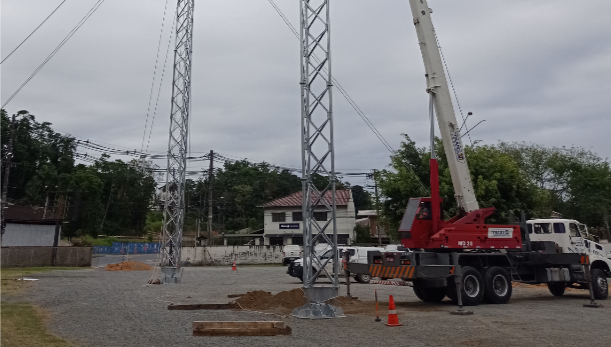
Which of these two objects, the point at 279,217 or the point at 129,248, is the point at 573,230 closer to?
the point at 279,217

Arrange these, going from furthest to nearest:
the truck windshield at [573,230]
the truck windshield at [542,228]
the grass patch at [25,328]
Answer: the truck windshield at [542,228]
the truck windshield at [573,230]
the grass patch at [25,328]

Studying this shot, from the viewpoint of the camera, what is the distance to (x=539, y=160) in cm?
6131

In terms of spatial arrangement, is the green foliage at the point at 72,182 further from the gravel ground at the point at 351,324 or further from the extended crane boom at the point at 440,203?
the extended crane boom at the point at 440,203

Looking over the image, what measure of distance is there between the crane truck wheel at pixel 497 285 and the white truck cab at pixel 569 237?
116 inches

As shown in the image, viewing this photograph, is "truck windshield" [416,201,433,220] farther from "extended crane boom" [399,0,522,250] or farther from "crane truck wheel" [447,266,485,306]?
"crane truck wheel" [447,266,485,306]

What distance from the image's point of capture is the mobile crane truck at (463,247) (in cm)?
1468

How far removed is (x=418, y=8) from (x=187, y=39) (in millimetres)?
13748

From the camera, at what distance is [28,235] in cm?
4506

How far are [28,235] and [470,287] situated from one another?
137 feet

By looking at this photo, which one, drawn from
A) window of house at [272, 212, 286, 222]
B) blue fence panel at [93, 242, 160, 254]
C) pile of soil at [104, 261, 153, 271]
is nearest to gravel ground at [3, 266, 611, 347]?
pile of soil at [104, 261, 153, 271]

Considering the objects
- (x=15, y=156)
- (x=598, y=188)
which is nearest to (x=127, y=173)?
(x=15, y=156)

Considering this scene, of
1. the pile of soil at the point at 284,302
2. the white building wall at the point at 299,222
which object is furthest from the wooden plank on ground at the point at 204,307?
the white building wall at the point at 299,222

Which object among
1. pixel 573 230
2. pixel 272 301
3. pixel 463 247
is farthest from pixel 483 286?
pixel 272 301

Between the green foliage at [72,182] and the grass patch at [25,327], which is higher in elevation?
the green foliage at [72,182]
